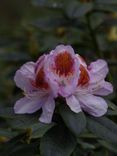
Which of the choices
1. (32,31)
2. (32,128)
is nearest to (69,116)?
(32,128)

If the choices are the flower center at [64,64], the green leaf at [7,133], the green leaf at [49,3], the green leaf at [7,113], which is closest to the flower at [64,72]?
the flower center at [64,64]

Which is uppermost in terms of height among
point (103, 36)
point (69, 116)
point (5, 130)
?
point (69, 116)

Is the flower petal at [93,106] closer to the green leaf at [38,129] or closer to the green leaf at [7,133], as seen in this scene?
the green leaf at [38,129]

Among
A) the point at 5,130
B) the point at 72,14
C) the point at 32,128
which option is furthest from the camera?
the point at 72,14

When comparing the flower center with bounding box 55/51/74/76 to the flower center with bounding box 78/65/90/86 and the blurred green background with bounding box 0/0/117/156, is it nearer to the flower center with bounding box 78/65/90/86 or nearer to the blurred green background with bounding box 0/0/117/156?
the flower center with bounding box 78/65/90/86

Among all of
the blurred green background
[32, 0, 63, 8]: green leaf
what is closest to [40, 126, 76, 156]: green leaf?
the blurred green background

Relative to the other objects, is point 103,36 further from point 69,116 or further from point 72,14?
point 69,116

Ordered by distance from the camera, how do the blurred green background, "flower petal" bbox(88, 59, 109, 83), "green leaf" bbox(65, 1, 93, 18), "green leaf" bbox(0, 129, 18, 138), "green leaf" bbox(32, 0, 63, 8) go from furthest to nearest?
"green leaf" bbox(32, 0, 63, 8) → the blurred green background → "green leaf" bbox(65, 1, 93, 18) → "green leaf" bbox(0, 129, 18, 138) → "flower petal" bbox(88, 59, 109, 83)
